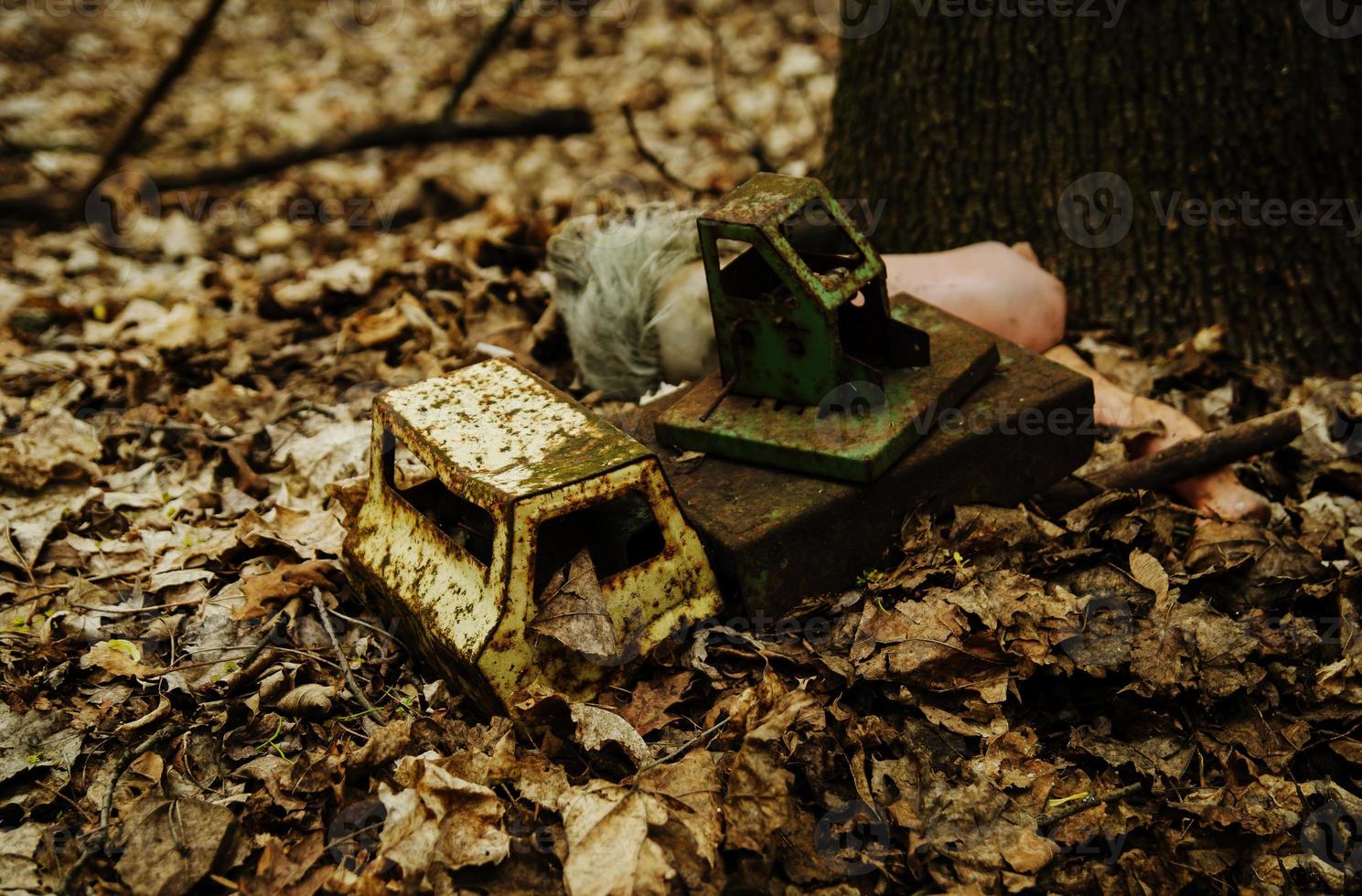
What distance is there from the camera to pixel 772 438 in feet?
9.24

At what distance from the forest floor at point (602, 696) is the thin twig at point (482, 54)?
1651mm

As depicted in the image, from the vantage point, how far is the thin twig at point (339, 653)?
103 inches

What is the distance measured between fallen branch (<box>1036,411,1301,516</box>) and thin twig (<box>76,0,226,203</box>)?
4013 mm

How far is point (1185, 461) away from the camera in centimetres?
314

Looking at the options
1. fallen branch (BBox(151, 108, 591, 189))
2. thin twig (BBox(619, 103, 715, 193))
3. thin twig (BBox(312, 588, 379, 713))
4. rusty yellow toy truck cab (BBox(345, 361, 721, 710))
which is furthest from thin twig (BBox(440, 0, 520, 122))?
thin twig (BBox(312, 588, 379, 713))

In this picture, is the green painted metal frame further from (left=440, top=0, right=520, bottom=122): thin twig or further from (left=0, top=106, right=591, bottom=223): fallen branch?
(left=0, top=106, right=591, bottom=223): fallen branch

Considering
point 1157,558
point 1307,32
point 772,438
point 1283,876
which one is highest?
point 1307,32

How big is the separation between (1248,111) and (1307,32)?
0.93 feet

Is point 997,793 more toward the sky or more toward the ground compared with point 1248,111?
more toward the ground

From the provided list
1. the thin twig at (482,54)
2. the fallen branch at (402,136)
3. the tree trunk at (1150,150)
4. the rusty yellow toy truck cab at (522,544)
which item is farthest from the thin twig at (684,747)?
the fallen branch at (402,136)

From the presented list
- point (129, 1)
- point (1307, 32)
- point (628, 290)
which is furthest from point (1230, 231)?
point (129, 1)

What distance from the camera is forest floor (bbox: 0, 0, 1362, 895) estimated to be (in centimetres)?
222

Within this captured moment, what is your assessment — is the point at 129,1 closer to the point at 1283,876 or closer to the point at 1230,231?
the point at 1230,231

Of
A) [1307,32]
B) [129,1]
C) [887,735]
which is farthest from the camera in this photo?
[129,1]
